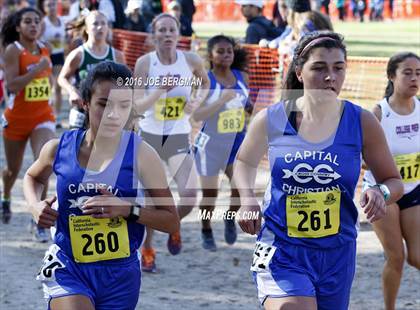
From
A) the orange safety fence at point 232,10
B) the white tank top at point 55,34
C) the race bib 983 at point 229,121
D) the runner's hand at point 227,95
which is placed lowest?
the orange safety fence at point 232,10

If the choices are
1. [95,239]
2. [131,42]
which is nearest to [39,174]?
[95,239]

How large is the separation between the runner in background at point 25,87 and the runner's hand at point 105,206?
14.2 feet

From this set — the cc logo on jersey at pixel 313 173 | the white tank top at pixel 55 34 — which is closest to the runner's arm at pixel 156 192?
the cc logo on jersey at pixel 313 173

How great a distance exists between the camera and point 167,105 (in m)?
7.46

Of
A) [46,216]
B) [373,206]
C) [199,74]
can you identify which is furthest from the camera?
[199,74]

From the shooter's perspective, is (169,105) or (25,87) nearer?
(169,105)

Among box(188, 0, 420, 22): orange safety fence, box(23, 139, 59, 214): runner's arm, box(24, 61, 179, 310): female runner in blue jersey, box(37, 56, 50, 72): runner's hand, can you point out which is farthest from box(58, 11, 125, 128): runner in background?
box(188, 0, 420, 22): orange safety fence

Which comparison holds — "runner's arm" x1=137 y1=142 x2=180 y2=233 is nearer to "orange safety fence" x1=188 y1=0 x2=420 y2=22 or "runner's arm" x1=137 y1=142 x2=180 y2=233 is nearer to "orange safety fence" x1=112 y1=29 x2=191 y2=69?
"orange safety fence" x1=112 y1=29 x2=191 y2=69

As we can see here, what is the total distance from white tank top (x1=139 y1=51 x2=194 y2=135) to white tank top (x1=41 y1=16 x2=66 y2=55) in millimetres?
6865

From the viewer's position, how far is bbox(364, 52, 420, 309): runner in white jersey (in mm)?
5781

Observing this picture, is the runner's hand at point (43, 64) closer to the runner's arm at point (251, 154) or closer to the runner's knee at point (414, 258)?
the runner's knee at point (414, 258)

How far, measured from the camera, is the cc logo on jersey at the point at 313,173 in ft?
13.0

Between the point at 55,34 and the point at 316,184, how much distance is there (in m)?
10.9

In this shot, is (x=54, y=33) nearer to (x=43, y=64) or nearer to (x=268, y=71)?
(x=268, y=71)
